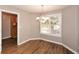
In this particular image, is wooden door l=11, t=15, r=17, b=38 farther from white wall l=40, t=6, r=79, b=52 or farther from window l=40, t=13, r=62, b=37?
white wall l=40, t=6, r=79, b=52

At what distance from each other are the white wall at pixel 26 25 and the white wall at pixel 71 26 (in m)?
2.42

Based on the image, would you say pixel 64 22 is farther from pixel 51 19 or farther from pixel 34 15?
pixel 34 15

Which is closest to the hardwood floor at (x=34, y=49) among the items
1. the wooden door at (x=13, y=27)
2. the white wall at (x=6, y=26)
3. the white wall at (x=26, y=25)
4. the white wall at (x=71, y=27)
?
the white wall at (x=71, y=27)

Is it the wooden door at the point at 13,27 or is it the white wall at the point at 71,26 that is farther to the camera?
the wooden door at the point at 13,27

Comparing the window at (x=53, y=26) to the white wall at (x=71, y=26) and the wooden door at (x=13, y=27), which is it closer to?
the white wall at (x=71, y=26)

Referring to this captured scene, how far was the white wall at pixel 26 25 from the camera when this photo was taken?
17.2ft

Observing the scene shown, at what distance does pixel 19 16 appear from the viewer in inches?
204

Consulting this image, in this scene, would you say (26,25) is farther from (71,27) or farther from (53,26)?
(71,27)

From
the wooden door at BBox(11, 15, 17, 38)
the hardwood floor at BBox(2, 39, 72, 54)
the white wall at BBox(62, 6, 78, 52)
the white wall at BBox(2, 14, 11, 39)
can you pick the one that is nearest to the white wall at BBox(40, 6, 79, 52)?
the white wall at BBox(62, 6, 78, 52)

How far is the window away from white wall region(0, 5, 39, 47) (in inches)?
24.0

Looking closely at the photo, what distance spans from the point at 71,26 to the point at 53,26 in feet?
6.75

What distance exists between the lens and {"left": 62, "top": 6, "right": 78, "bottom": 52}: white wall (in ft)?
12.6
